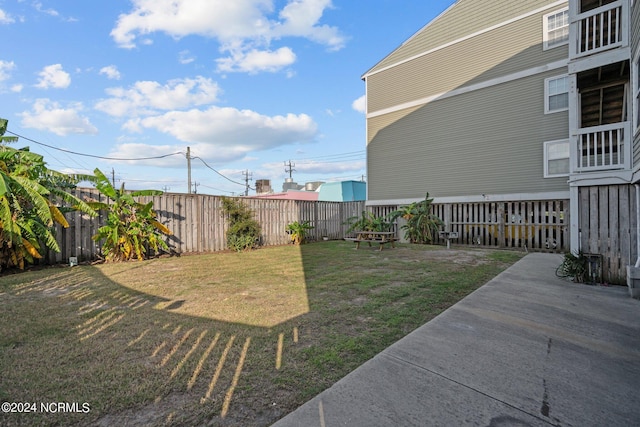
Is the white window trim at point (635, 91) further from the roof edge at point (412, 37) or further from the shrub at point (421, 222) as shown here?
the roof edge at point (412, 37)

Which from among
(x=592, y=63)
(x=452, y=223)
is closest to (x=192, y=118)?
(x=452, y=223)

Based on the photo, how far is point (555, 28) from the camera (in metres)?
10.5

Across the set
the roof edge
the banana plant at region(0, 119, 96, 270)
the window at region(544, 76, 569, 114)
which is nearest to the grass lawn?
the banana plant at region(0, 119, 96, 270)

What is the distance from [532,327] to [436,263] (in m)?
4.27

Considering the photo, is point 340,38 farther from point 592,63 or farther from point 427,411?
point 427,411

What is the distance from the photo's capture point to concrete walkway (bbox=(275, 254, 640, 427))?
1.85 metres

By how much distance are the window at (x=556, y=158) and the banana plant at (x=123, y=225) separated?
1322 centimetres

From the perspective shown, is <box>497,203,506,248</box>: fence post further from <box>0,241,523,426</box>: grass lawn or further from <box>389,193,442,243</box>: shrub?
<box>0,241,523,426</box>: grass lawn

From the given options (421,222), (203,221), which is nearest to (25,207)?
(203,221)

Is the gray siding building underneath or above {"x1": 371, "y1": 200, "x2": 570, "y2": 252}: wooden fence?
above

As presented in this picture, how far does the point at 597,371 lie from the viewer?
2428 mm

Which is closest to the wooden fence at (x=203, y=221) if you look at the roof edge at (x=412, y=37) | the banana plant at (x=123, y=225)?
the banana plant at (x=123, y=225)

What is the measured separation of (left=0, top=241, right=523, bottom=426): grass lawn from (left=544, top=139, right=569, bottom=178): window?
674 centimetres

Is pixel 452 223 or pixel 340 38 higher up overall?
pixel 340 38
